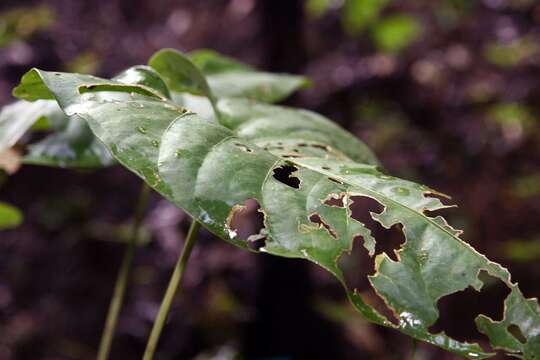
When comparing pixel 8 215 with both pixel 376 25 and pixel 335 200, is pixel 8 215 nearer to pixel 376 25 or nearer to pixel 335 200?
pixel 335 200

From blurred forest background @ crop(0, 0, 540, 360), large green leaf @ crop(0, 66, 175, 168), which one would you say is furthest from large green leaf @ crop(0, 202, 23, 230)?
blurred forest background @ crop(0, 0, 540, 360)

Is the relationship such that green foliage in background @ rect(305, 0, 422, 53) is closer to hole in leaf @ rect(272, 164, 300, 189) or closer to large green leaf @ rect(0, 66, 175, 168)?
large green leaf @ rect(0, 66, 175, 168)

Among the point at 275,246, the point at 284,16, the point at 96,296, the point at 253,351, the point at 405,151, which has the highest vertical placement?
the point at 275,246

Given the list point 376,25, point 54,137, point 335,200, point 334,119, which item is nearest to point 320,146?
point 335,200

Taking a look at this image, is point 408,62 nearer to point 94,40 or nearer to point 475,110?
point 475,110

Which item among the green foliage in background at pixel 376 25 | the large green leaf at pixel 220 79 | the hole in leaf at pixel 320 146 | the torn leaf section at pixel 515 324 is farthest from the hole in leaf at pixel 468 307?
the torn leaf section at pixel 515 324

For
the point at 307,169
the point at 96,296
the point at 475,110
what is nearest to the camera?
the point at 307,169

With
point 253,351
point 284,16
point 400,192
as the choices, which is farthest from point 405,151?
point 400,192
